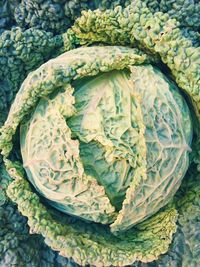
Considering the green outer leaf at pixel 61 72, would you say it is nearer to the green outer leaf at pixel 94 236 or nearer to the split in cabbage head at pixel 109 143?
the split in cabbage head at pixel 109 143

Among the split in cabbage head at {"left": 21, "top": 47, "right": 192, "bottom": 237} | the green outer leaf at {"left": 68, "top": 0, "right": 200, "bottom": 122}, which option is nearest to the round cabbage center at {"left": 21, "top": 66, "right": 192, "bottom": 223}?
the split in cabbage head at {"left": 21, "top": 47, "right": 192, "bottom": 237}

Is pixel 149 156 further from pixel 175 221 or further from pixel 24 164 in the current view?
pixel 24 164

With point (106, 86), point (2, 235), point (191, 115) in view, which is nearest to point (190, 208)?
point (191, 115)

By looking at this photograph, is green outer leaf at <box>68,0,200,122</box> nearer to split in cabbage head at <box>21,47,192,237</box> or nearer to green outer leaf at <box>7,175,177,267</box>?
split in cabbage head at <box>21,47,192,237</box>

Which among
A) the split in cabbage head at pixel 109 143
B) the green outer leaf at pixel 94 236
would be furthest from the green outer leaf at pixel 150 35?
the green outer leaf at pixel 94 236

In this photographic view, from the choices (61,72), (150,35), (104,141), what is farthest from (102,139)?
(150,35)

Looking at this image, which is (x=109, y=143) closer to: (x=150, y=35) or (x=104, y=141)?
(x=104, y=141)

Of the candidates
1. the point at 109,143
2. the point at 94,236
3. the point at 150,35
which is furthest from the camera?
the point at 94,236
